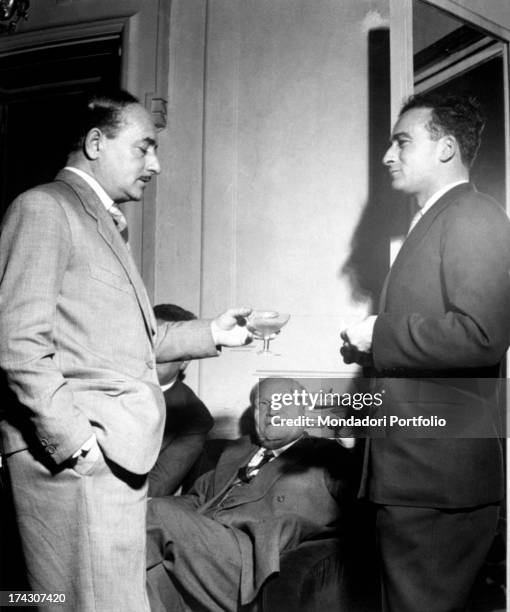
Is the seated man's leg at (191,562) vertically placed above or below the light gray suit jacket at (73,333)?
below

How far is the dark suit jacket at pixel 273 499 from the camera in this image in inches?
80.5

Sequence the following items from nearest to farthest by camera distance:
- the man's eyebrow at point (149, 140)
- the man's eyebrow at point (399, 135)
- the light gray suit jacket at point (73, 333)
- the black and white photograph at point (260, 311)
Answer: the light gray suit jacket at point (73, 333), the black and white photograph at point (260, 311), the man's eyebrow at point (149, 140), the man's eyebrow at point (399, 135)

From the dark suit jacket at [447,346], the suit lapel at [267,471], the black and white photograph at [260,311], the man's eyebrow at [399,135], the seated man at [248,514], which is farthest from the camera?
the suit lapel at [267,471]

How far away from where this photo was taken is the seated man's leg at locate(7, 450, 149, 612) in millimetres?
1478

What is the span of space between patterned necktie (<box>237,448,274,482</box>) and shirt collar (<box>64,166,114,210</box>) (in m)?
1.00

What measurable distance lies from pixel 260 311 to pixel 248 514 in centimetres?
65

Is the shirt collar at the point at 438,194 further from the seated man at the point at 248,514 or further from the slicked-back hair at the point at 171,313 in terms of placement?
the slicked-back hair at the point at 171,313

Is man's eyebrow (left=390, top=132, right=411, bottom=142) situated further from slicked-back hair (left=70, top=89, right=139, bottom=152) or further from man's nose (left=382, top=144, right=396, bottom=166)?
slicked-back hair (left=70, top=89, right=139, bottom=152)

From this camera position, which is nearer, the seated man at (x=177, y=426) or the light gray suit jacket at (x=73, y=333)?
the light gray suit jacket at (x=73, y=333)

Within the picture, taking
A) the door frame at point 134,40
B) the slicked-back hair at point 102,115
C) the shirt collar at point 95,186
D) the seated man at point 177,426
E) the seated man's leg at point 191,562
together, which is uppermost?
the door frame at point 134,40

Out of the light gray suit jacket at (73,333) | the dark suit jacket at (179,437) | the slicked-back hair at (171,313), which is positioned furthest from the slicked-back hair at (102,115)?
the dark suit jacket at (179,437)

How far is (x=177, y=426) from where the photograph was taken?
2316mm

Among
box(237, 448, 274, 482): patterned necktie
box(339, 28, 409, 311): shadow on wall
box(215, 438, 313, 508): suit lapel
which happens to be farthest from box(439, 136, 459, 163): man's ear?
box(237, 448, 274, 482): patterned necktie

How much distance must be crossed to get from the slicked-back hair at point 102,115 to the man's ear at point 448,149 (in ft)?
2.52
